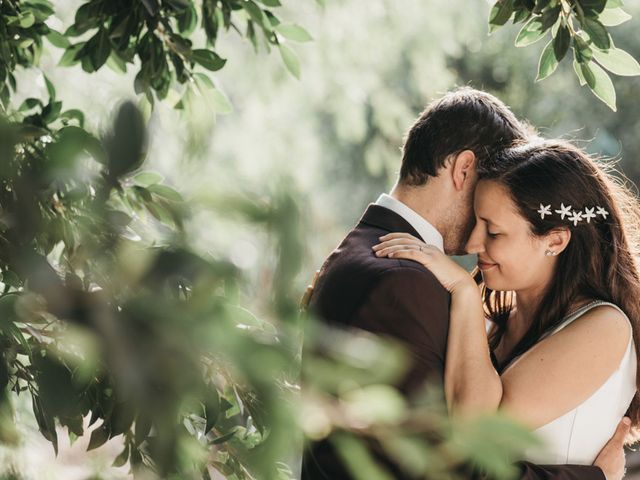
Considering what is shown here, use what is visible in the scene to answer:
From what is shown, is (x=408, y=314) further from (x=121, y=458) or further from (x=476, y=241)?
(x=121, y=458)

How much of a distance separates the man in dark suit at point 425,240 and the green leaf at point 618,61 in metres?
0.66

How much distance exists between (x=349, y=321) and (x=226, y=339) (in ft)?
5.73

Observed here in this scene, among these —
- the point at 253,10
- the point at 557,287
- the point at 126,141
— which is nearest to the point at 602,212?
the point at 557,287

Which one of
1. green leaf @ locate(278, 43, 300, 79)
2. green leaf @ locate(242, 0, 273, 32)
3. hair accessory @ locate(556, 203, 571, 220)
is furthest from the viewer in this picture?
hair accessory @ locate(556, 203, 571, 220)

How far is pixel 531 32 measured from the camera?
2.02m

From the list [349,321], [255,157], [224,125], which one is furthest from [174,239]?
[224,125]

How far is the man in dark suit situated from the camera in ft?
7.32

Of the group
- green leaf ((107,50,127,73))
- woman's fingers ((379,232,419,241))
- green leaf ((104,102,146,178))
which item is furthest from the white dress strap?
green leaf ((104,102,146,178))

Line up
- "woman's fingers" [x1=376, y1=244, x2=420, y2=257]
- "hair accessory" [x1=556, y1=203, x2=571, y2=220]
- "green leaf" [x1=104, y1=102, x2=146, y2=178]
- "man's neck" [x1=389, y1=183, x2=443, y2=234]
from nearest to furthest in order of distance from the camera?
"green leaf" [x1=104, y1=102, x2=146, y2=178]
"woman's fingers" [x1=376, y1=244, x2=420, y2=257]
"man's neck" [x1=389, y1=183, x2=443, y2=234]
"hair accessory" [x1=556, y1=203, x2=571, y2=220]

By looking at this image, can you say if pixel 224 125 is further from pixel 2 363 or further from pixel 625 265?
pixel 2 363

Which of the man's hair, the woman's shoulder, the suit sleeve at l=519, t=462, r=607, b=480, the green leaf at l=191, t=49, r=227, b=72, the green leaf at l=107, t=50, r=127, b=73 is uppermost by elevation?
the green leaf at l=191, t=49, r=227, b=72

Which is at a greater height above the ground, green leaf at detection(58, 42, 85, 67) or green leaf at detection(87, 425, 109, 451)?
green leaf at detection(58, 42, 85, 67)

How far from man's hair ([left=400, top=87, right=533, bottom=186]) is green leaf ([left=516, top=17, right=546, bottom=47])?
53cm

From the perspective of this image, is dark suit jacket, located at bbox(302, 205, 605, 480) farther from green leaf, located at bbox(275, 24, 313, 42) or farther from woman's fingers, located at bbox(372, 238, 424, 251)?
green leaf, located at bbox(275, 24, 313, 42)
